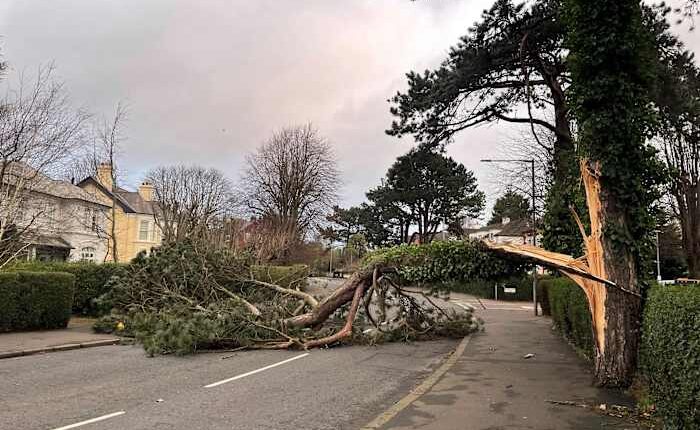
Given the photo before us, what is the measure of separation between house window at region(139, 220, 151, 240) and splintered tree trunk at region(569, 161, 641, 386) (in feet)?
161

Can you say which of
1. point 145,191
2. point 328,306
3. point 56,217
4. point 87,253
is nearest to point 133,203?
point 145,191

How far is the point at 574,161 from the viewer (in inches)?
412

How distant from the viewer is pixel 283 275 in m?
19.9

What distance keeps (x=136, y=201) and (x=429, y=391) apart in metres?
50.8

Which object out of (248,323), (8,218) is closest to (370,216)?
(8,218)

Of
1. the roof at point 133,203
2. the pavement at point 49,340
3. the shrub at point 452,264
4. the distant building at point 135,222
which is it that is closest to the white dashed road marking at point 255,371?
the shrub at point 452,264

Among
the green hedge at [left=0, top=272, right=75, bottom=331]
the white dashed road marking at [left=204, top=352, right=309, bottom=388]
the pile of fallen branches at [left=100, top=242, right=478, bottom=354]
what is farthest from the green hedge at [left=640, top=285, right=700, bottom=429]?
the green hedge at [left=0, top=272, right=75, bottom=331]

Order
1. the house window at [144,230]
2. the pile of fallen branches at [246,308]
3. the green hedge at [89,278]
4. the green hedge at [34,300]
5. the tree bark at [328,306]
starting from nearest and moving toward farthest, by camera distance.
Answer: the pile of fallen branches at [246,308], the tree bark at [328,306], the green hedge at [34,300], the green hedge at [89,278], the house window at [144,230]

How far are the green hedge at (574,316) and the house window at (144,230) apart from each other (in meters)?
43.4

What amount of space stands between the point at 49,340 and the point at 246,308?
518cm

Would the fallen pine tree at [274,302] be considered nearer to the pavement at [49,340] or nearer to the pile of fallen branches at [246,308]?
the pile of fallen branches at [246,308]

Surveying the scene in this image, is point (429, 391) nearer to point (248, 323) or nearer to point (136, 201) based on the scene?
point (248, 323)

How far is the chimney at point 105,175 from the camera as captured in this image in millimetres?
32888

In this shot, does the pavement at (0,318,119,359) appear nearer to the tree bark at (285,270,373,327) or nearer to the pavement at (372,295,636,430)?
the tree bark at (285,270,373,327)
